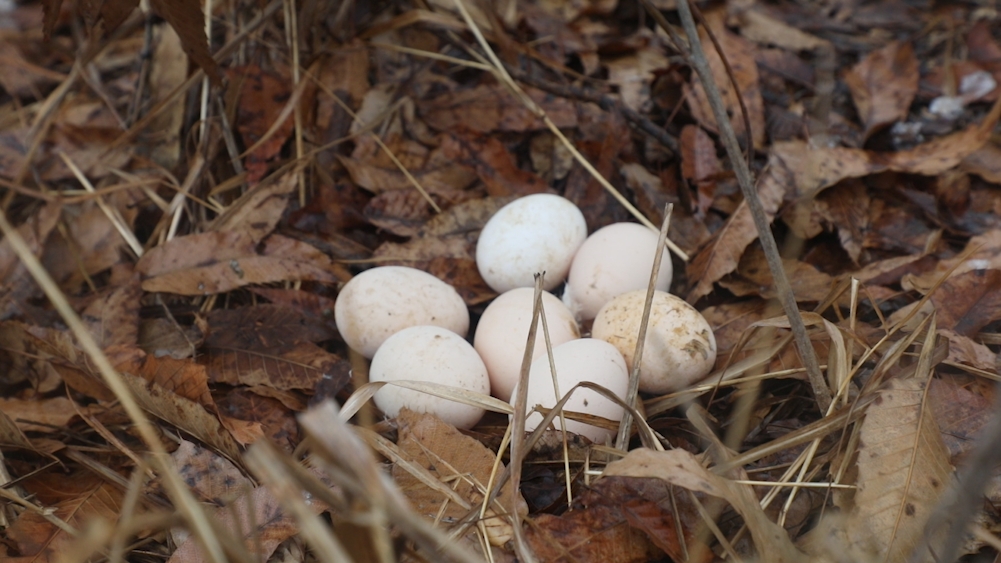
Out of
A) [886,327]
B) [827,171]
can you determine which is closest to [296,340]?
[886,327]

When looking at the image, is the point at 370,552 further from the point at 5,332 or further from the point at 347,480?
the point at 5,332

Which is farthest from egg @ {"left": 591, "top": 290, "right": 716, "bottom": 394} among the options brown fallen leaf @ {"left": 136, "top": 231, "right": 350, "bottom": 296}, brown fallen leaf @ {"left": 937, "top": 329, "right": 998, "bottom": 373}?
brown fallen leaf @ {"left": 136, "top": 231, "right": 350, "bottom": 296}

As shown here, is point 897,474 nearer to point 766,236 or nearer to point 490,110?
point 766,236

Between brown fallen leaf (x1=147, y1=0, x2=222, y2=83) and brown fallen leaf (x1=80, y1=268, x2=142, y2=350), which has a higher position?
brown fallen leaf (x1=147, y1=0, x2=222, y2=83)

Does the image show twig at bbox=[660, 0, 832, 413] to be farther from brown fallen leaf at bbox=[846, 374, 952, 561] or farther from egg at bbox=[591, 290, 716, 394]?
egg at bbox=[591, 290, 716, 394]

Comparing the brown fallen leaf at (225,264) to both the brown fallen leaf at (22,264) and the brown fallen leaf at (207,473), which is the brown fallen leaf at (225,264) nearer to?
the brown fallen leaf at (22,264)
